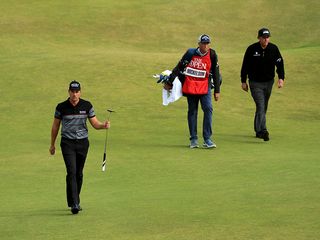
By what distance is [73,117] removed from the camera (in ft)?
42.0

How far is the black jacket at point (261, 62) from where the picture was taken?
19344 millimetres

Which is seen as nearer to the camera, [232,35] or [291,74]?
[291,74]

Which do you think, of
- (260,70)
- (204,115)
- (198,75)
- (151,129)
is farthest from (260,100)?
(151,129)

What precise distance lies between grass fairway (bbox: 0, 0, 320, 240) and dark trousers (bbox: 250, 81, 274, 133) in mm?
391

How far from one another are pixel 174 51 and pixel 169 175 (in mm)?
15724

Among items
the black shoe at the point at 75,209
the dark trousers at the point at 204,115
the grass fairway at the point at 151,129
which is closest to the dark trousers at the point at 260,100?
the grass fairway at the point at 151,129

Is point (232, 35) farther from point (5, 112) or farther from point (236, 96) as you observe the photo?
point (5, 112)

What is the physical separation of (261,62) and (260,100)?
2.34ft

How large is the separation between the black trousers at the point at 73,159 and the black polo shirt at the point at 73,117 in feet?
0.28

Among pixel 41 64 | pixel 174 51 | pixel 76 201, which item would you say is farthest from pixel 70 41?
pixel 76 201

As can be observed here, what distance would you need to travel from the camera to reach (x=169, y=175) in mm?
15336

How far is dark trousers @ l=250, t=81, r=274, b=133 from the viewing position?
62.8 ft

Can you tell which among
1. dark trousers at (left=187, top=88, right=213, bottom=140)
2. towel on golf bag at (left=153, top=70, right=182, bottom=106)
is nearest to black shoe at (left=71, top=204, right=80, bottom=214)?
dark trousers at (left=187, top=88, right=213, bottom=140)

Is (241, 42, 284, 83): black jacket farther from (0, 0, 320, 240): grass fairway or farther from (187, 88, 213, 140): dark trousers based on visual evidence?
(187, 88, 213, 140): dark trousers
